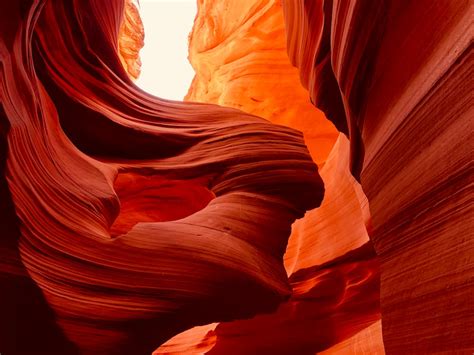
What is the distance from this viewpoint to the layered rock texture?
4.66 feet

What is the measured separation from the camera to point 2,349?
80.2 inches

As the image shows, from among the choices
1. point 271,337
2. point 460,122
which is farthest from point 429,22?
point 271,337

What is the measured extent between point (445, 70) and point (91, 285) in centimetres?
176

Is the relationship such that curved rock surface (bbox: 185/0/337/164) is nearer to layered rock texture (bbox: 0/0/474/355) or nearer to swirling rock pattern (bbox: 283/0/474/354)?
layered rock texture (bbox: 0/0/474/355)

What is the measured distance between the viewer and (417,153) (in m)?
1.58

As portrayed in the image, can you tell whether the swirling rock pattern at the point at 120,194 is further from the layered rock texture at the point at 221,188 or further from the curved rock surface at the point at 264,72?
the curved rock surface at the point at 264,72

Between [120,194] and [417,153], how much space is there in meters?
2.62

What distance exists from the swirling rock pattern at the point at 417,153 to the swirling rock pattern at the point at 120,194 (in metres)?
0.86

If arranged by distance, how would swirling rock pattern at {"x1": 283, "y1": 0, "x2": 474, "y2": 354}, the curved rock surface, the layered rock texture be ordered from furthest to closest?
the curved rock surface → the layered rock texture → swirling rock pattern at {"x1": 283, "y1": 0, "x2": 474, "y2": 354}

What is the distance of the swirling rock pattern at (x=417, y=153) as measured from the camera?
1.25 m

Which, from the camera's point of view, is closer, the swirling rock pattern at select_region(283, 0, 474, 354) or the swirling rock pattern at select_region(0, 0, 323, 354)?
the swirling rock pattern at select_region(283, 0, 474, 354)

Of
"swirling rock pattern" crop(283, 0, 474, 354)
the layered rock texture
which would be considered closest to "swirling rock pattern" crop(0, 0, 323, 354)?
the layered rock texture

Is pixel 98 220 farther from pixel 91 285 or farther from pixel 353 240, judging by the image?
pixel 353 240

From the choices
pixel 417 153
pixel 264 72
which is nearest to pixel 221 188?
pixel 417 153
